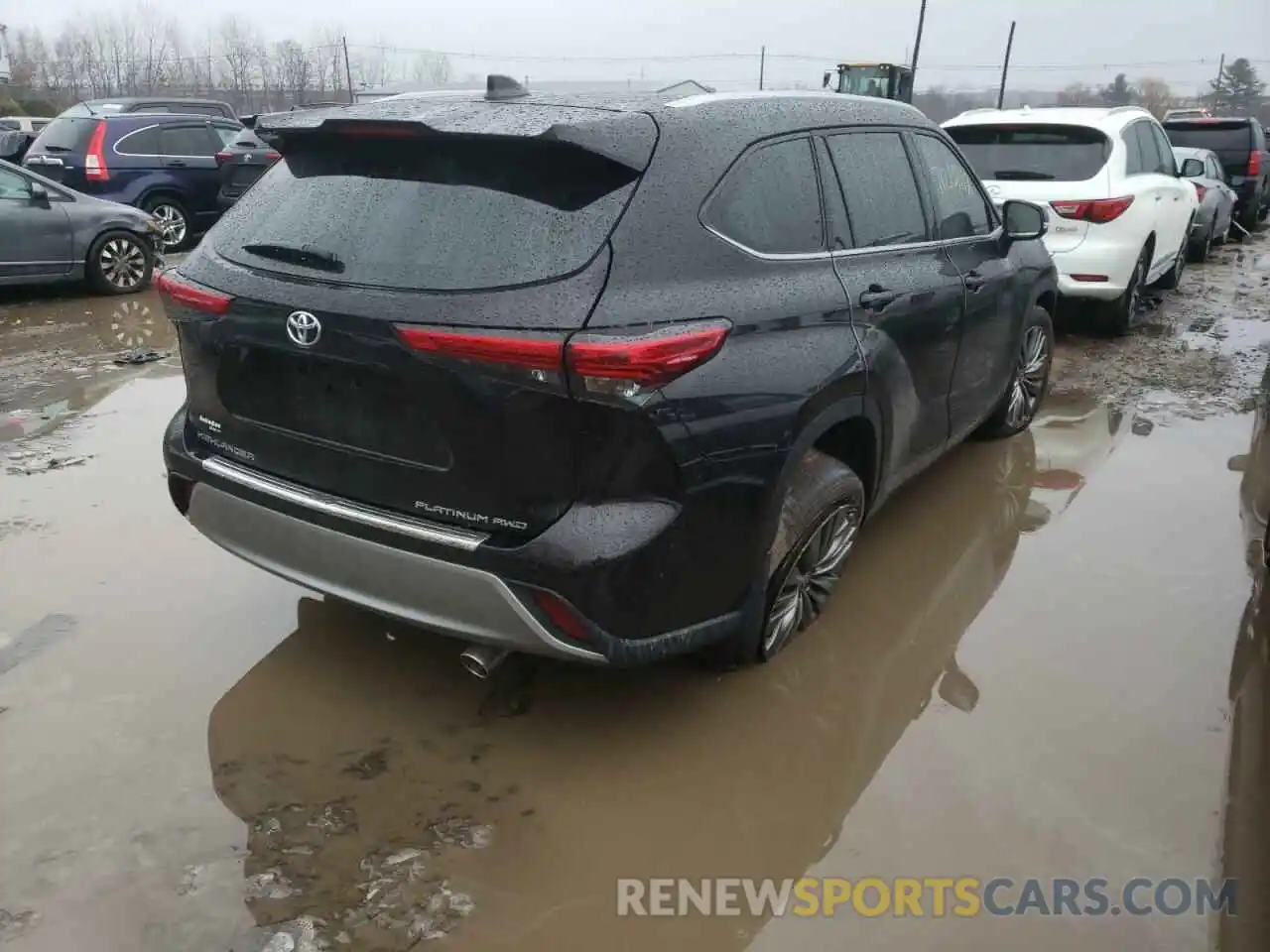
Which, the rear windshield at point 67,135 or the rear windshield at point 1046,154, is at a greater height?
the rear windshield at point 1046,154

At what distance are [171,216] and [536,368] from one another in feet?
38.9

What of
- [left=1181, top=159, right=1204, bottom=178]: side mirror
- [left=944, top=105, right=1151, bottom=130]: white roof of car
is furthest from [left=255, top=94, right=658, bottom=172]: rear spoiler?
[left=1181, top=159, right=1204, bottom=178]: side mirror

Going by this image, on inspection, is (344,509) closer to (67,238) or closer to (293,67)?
(67,238)

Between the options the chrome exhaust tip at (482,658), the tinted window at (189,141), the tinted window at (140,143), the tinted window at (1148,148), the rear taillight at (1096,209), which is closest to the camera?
the chrome exhaust tip at (482,658)

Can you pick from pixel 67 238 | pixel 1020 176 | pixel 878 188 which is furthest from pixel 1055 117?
pixel 67 238

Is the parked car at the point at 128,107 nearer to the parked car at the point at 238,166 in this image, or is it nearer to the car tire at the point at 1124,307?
the parked car at the point at 238,166

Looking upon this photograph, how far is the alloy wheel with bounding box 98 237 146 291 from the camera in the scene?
968cm

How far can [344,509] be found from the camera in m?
2.78

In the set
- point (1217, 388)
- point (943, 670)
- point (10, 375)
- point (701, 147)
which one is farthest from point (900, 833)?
point (10, 375)

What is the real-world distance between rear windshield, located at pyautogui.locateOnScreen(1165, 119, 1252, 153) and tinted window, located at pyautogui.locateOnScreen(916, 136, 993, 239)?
13.9 meters

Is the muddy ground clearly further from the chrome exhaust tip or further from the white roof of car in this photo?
the white roof of car

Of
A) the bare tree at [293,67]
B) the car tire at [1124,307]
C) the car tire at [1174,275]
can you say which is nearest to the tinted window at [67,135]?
the car tire at [1124,307]

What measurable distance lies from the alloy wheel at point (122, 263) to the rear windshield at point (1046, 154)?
768cm

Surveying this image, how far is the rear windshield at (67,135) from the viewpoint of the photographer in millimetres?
11906
